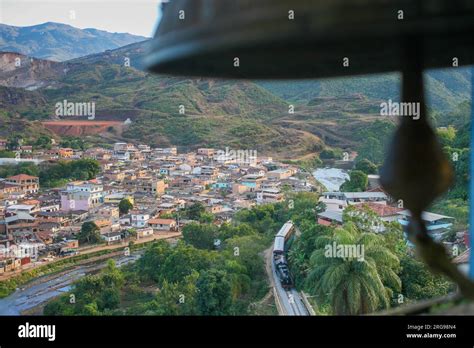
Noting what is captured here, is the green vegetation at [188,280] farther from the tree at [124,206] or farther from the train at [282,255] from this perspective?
the tree at [124,206]

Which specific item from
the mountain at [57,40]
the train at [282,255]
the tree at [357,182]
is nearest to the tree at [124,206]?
the train at [282,255]

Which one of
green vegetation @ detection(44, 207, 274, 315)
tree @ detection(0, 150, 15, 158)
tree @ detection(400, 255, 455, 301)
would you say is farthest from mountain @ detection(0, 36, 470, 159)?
tree @ detection(400, 255, 455, 301)

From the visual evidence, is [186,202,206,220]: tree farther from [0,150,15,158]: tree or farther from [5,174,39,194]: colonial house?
[0,150,15,158]: tree

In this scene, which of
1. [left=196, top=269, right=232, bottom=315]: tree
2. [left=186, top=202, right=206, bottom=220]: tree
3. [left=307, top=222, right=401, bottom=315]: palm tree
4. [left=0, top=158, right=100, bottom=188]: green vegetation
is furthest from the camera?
[left=0, top=158, right=100, bottom=188]: green vegetation

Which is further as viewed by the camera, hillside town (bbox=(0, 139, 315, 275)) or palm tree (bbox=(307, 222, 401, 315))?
hillside town (bbox=(0, 139, 315, 275))
